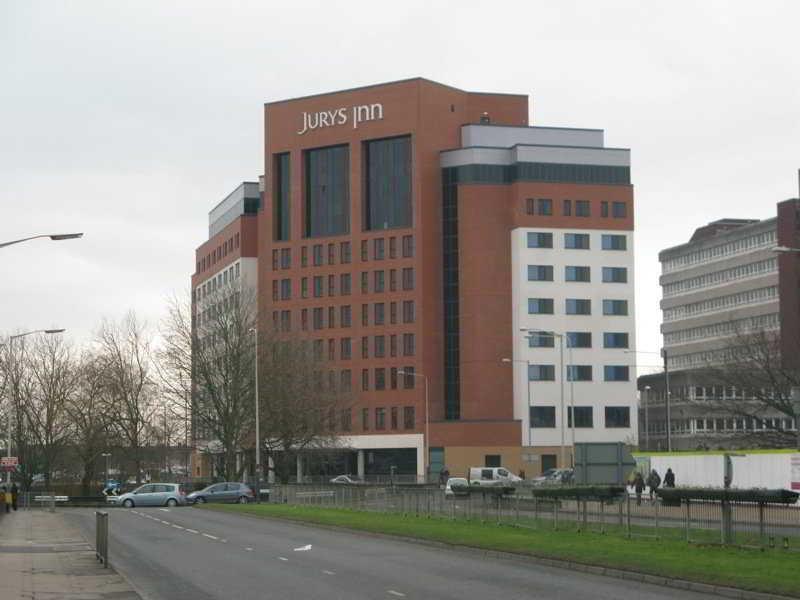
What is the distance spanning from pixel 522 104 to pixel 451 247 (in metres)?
17.5

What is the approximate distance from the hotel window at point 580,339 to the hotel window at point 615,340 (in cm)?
152

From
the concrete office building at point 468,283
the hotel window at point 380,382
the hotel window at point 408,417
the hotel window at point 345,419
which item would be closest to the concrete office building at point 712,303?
the concrete office building at point 468,283

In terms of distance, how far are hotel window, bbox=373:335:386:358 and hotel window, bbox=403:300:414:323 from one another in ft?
9.33

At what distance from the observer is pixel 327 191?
12406 centimetres

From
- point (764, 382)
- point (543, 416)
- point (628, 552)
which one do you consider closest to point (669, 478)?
point (764, 382)

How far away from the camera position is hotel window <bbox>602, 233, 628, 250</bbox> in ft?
388

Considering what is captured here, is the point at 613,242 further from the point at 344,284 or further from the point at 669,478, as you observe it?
the point at 669,478

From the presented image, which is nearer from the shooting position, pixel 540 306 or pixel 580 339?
pixel 540 306

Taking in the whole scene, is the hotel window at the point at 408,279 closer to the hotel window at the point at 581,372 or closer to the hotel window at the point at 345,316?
the hotel window at the point at 345,316

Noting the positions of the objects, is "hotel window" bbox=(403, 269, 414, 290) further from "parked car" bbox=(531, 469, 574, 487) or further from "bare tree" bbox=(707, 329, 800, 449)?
"bare tree" bbox=(707, 329, 800, 449)

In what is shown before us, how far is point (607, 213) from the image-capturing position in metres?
118

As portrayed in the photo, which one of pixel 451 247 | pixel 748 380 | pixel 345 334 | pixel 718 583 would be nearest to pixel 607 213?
pixel 451 247

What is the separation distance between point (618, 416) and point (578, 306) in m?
10.4

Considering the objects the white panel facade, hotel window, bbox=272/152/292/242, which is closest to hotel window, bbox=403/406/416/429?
the white panel facade
